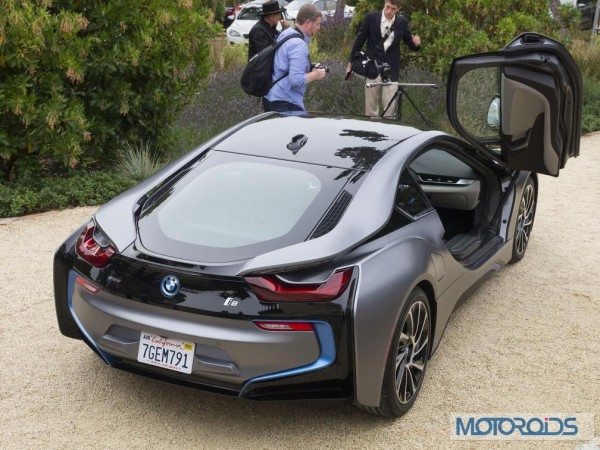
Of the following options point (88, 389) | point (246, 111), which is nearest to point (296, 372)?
point (88, 389)

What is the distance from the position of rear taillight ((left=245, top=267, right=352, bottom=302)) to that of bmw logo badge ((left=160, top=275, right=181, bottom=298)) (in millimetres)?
328

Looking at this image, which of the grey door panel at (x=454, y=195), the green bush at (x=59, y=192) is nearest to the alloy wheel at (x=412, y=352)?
the grey door panel at (x=454, y=195)

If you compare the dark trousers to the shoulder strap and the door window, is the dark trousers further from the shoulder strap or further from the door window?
the door window

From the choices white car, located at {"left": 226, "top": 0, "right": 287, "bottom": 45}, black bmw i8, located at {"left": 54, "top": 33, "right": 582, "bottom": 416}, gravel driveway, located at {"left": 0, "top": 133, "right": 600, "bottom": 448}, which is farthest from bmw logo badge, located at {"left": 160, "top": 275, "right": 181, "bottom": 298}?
white car, located at {"left": 226, "top": 0, "right": 287, "bottom": 45}

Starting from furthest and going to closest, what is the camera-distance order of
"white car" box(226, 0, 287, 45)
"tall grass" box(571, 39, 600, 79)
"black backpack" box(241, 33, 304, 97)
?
"white car" box(226, 0, 287, 45) → "tall grass" box(571, 39, 600, 79) → "black backpack" box(241, 33, 304, 97)

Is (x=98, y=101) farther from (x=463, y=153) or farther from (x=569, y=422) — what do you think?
(x=569, y=422)

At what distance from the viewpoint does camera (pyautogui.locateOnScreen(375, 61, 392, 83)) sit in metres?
10.3

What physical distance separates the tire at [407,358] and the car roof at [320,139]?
0.78 m

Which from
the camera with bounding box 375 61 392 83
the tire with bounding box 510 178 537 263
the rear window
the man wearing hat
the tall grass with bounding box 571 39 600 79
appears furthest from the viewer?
the tall grass with bounding box 571 39 600 79

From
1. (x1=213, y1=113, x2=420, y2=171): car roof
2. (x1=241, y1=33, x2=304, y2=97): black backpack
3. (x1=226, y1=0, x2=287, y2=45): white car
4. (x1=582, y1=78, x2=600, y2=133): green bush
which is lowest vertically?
(x1=226, y1=0, x2=287, y2=45): white car

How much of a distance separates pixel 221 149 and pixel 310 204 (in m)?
0.86

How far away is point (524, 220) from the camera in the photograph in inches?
256

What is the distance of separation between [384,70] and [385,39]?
0.46 meters

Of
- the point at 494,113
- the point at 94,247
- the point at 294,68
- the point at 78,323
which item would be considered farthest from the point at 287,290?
the point at 294,68
